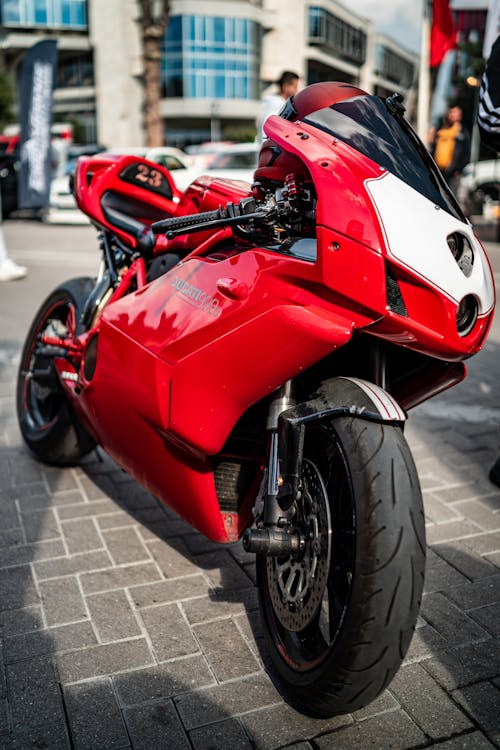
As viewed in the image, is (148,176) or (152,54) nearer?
(148,176)

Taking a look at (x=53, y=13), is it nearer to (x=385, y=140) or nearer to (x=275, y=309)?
(x=385, y=140)

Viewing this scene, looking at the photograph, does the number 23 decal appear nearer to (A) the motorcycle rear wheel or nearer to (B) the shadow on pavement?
(A) the motorcycle rear wheel

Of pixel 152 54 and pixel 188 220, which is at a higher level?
pixel 152 54

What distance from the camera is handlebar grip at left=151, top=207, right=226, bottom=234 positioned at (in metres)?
2.17

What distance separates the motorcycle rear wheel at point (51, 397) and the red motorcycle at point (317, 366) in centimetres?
97

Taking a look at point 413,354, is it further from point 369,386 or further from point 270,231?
point 270,231

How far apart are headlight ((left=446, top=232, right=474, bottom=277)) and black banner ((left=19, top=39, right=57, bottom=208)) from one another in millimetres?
13435

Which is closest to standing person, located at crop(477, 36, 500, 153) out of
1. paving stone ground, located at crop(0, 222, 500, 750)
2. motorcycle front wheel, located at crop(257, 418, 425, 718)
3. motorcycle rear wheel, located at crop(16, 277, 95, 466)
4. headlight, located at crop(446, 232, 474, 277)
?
paving stone ground, located at crop(0, 222, 500, 750)

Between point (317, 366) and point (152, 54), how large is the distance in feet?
82.7

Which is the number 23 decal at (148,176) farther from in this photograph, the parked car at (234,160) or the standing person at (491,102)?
the parked car at (234,160)

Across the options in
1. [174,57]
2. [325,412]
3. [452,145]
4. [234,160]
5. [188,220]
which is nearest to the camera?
[325,412]

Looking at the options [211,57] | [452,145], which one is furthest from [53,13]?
[452,145]

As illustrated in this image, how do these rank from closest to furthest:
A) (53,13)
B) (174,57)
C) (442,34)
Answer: (442,34)
(174,57)
(53,13)

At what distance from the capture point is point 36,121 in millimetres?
14102
